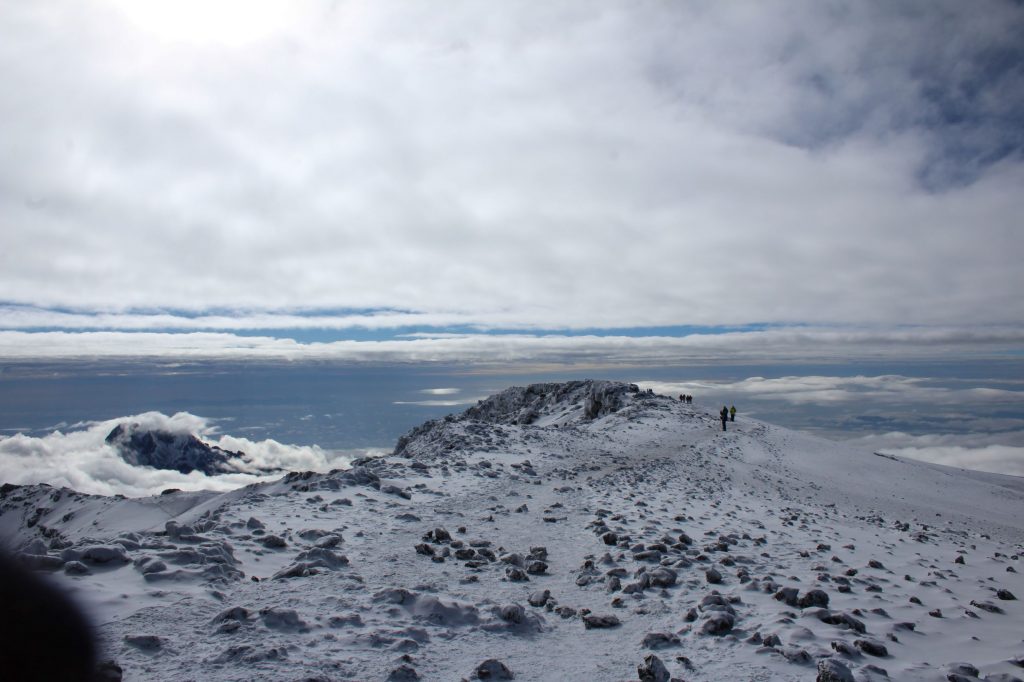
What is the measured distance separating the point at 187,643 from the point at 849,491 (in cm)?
2930

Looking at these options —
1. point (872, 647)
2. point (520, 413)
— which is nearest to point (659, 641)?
point (872, 647)


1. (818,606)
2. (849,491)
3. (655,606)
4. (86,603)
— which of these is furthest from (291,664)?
(849,491)

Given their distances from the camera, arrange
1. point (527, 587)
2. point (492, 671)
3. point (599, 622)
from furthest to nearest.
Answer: point (527, 587) < point (599, 622) < point (492, 671)

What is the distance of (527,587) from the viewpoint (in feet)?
28.5

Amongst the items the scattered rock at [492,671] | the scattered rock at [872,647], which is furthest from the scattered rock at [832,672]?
the scattered rock at [492,671]

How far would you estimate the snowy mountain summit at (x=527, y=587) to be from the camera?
5867 millimetres

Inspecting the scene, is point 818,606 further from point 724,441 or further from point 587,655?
point 724,441

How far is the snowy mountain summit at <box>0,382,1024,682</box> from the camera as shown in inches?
231

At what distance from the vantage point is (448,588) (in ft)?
27.3

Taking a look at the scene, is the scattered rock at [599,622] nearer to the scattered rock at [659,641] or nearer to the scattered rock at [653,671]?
the scattered rock at [659,641]

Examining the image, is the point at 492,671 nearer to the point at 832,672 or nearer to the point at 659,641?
the point at 659,641

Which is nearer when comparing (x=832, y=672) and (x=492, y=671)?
(x=832, y=672)

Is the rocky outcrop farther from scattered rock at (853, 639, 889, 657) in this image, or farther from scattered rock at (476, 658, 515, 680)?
scattered rock at (853, 639, 889, 657)

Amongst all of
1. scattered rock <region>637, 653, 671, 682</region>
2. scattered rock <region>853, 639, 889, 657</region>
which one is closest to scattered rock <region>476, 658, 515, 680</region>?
scattered rock <region>637, 653, 671, 682</region>
